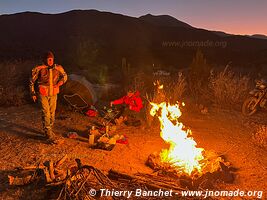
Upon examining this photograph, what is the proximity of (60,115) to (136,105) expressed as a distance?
8.12 ft

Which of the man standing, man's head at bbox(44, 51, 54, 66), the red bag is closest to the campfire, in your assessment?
the man standing

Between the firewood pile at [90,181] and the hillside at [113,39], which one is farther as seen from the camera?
the hillside at [113,39]

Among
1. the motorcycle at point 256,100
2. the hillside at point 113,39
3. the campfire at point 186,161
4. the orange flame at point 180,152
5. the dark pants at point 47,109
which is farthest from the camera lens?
the hillside at point 113,39

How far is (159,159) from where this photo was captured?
6508 mm

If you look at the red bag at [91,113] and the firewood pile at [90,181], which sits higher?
the red bag at [91,113]

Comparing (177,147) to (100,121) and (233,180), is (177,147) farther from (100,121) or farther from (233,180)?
(100,121)

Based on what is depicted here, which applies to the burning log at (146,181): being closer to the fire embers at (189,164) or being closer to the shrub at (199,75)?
the fire embers at (189,164)

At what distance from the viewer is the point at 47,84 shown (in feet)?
23.2

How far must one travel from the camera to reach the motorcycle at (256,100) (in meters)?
9.97

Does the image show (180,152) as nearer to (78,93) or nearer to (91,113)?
(91,113)

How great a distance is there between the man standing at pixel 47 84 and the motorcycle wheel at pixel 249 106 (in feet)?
18.9

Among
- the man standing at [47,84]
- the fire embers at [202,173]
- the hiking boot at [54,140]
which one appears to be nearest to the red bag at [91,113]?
the man standing at [47,84]

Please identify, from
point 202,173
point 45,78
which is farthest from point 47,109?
point 202,173

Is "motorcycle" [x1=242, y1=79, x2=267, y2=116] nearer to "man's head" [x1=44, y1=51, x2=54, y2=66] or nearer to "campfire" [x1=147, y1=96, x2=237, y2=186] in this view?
"campfire" [x1=147, y1=96, x2=237, y2=186]
